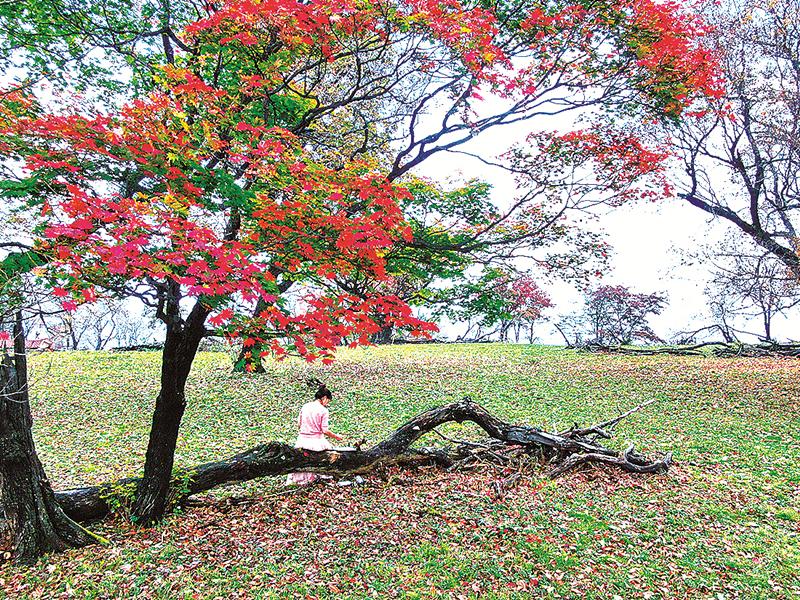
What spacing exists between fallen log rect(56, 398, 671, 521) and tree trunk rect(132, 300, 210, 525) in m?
0.29

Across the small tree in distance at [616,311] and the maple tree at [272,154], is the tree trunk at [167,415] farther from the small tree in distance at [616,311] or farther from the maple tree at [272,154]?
the small tree in distance at [616,311]

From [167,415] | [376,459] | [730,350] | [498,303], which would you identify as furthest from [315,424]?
[730,350]

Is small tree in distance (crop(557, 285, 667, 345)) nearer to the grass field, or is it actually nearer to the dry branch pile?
the dry branch pile

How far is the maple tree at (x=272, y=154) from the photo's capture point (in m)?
4.33

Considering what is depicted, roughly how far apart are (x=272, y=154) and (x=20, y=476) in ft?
13.9

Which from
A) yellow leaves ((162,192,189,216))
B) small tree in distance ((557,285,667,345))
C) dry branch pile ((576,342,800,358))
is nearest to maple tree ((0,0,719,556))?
yellow leaves ((162,192,189,216))

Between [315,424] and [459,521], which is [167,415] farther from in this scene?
[459,521]

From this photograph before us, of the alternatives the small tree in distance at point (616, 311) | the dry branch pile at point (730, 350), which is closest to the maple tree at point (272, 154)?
the dry branch pile at point (730, 350)

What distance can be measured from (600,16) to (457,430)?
8.13m

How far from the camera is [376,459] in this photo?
275 inches

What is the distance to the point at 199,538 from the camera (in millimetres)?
5395

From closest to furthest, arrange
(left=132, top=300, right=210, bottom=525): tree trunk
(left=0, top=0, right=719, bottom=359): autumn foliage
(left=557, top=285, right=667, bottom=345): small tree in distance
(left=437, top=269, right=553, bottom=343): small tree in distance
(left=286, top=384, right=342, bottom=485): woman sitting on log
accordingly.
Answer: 1. (left=0, top=0, right=719, bottom=359): autumn foliage
2. (left=132, top=300, right=210, bottom=525): tree trunk
3. (left=286, top=384, right=342, bottom=485): woman sitting on log
4. (left=437, top=269, right=553, bottom=343): small tree in distance
5. (left=557, top=285, right=667, bottom=345): small tree in distance

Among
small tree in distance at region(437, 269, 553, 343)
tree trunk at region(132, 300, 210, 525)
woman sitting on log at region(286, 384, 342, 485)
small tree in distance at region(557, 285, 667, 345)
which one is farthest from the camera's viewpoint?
small tree in distance at region(557, 285, 667, 345)

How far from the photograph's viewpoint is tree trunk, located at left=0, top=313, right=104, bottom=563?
470 cm
